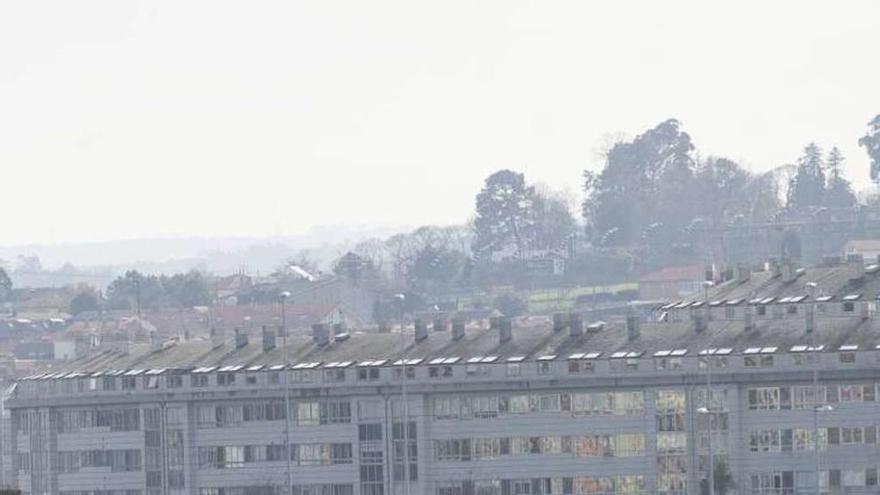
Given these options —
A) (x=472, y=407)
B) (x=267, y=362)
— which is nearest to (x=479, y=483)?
(x=472, y=407)

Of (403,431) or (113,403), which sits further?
(113,403)

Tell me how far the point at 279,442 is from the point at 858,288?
2606cm

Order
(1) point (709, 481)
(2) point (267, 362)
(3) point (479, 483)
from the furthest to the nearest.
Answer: (2) point (267, 362) < (3) point (479, 483) < (1) point (709, 481)

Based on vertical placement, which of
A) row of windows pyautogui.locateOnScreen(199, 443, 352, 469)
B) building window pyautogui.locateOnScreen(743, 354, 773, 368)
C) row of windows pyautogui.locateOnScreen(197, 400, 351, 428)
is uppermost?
building window pyautogui.locateOnScreen(743, 354, 773, 368)

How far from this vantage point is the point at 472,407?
581ft

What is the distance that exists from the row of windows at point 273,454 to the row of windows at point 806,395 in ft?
62.8

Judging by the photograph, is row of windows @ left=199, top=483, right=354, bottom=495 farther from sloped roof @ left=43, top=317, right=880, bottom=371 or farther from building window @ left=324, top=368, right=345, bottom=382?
sloped roof @ left=43, top=317, right=880, bottom=371

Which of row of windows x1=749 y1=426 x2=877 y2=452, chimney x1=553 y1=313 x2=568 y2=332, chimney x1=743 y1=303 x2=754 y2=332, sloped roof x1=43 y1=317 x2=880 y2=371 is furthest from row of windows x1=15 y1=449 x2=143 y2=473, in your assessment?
row of windows x1=749 y1=426 x2=877 y2=452

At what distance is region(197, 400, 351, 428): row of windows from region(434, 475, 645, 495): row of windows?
6100 mm

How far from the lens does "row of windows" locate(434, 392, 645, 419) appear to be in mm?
172875

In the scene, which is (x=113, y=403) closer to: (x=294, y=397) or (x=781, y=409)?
(x=294, y=397)

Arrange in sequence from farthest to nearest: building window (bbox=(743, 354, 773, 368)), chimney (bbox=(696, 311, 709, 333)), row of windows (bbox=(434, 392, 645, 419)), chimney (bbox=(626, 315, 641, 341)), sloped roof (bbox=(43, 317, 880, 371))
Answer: chimney (bbox=(626, 315, 641, 341)) → chimney (bbox=(696, 311, 709, 333)) → row of windows (bbox=(434, 392, 645, 419)) → sloped roof (bbox=(43, 317, 880, 371)) → building window (bbox=(743, 354, 773, 368))

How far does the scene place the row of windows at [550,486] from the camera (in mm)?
172000

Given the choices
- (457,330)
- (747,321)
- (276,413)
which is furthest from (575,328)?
(276,413)
